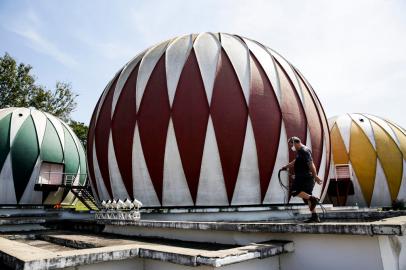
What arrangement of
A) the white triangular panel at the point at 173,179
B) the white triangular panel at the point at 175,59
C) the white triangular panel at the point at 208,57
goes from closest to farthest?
the white triangular panel at the point at 173,179 → the white triangular panel at the point at 208,57 → the white triangular panel at the point at 175,59

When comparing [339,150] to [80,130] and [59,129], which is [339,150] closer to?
[59,129]

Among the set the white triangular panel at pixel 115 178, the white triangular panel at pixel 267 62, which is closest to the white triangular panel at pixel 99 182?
the white triangular panel at pixel 115 178

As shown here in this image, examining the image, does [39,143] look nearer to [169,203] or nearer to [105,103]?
[105,103]

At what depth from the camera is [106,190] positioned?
38.2 ft

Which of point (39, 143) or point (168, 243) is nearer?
point (168, 243)

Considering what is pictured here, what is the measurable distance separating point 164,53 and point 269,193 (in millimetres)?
6175

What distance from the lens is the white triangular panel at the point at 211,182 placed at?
9.81m

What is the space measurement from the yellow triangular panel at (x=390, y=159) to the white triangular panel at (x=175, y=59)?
15.1 metres

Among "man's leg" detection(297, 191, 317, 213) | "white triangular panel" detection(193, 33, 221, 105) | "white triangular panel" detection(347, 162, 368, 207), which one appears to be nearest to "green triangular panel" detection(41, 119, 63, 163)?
"white triangular panel" detection(193, 33, 221, 105)

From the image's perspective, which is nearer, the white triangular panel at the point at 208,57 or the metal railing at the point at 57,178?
the white triangular panel at the point at 208,57

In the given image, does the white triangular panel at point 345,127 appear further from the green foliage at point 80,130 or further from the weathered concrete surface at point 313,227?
the green foliage at point 80,130

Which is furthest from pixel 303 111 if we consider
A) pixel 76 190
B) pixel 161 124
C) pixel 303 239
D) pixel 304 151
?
pixel 76 190

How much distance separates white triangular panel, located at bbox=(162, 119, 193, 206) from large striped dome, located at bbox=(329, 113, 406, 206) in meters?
14.5

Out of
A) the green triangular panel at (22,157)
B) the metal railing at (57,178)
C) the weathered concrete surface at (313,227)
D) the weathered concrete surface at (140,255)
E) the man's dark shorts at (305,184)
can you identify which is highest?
the green triangular panel at (22,157)
